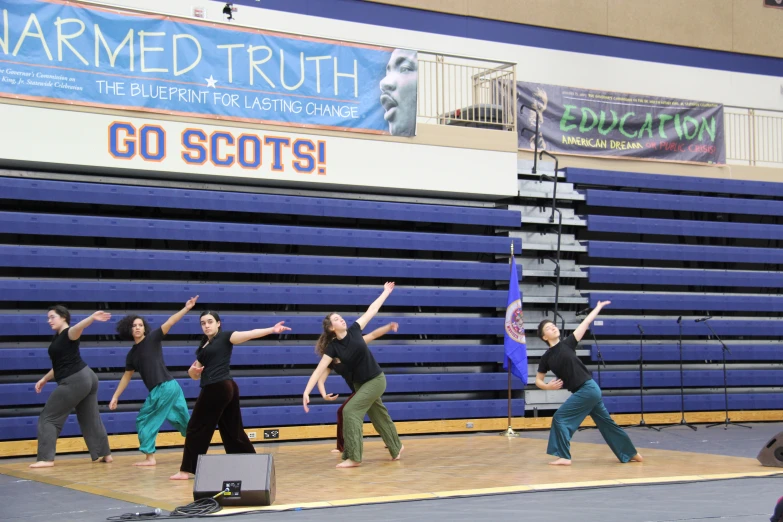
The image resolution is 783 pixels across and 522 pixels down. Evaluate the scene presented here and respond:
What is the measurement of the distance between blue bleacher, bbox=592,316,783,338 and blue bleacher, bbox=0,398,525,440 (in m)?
2.11

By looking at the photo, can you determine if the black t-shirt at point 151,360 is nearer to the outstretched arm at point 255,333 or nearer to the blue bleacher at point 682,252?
the outstretched arm at point 255,333

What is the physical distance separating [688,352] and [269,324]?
7.51 m

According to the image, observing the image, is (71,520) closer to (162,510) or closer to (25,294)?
(162,510)

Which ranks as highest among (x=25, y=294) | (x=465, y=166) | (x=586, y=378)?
(x=465, y=166)

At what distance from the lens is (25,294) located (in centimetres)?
1211

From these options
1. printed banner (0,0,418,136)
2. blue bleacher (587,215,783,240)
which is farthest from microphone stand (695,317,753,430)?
printed banner (0,0,418,136)

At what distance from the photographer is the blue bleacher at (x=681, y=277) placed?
16344 millimetres

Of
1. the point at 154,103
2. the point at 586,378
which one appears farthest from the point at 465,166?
the point at 586,378

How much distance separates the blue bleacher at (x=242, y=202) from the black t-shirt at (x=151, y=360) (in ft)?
9.88

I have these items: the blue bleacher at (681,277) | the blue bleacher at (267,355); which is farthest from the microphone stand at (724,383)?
the blue bleacher at (267,355)

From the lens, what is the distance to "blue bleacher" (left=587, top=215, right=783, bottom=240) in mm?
16453

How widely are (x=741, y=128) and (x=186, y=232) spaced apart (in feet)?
39.6

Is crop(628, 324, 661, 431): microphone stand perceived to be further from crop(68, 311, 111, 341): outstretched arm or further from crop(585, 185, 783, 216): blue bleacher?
crop(68, 311, 111, 341): outstretched arm

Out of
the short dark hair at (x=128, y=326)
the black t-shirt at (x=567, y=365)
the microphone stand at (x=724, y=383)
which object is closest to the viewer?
the black t-shirt at (x=567, y=365)
